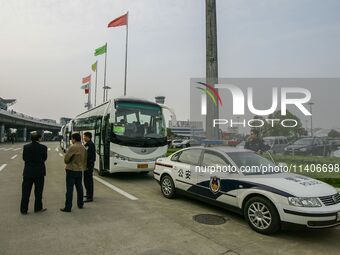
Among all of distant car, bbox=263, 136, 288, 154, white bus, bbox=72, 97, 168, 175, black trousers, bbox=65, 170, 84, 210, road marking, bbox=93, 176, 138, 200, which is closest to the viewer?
black trousers, bbox=65, 170, 84, 210

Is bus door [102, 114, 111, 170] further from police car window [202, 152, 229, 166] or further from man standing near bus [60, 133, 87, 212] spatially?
police car window [202, 152, 229, 166]

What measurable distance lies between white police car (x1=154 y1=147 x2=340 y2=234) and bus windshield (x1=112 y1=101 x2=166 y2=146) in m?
3.31

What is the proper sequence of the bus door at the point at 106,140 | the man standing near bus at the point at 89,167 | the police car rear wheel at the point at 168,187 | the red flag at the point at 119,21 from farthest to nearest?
the red flag at the point at 119,21
the bus door at the point at 106,140
the police car rear wheel at the point at 168,187
the man standing near bus at the point at 89,167

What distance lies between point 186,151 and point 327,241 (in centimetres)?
382

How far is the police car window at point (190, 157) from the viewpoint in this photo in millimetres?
6945

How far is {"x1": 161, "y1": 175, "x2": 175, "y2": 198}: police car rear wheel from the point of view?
296 inches

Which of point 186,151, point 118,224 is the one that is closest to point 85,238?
point 118,224

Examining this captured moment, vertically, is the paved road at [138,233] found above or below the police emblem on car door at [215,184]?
below

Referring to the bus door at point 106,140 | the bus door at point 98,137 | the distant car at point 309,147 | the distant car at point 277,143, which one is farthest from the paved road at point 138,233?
the distant car at point 309,147

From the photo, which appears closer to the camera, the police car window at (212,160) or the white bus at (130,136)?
the police car window at (212,160)

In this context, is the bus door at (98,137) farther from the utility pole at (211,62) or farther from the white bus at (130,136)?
the utility pole at (211,62)

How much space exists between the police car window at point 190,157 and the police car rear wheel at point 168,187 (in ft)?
2.14

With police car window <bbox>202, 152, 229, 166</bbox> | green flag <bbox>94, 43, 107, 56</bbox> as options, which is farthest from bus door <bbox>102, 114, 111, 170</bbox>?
green flag <bbox>94, 43, 107, 56</bbox>

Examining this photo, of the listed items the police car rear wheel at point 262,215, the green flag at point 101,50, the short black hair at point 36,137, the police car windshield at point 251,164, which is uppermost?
the green flag at point 101,50
